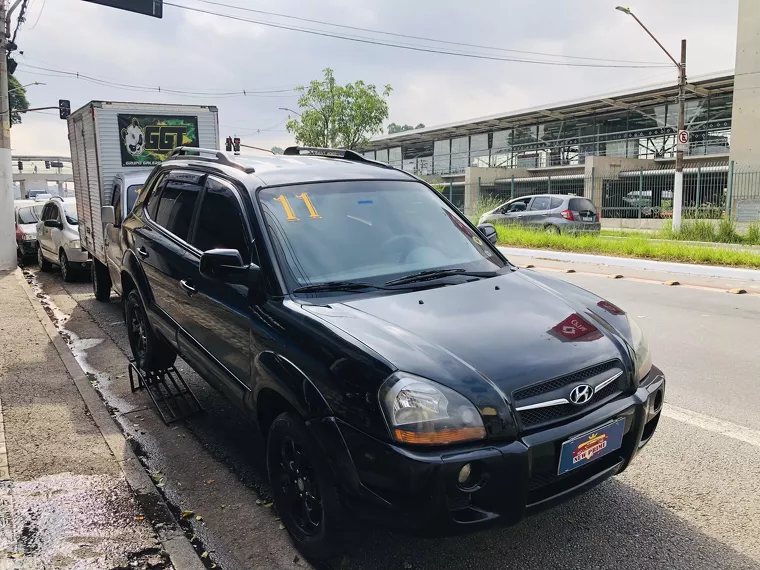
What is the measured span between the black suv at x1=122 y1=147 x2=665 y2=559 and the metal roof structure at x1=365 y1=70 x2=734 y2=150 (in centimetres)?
2973

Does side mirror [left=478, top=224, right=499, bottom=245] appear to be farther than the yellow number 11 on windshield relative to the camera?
Yes

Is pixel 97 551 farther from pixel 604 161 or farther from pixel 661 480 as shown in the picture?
pixel 604 161

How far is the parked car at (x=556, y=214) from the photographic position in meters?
18.1

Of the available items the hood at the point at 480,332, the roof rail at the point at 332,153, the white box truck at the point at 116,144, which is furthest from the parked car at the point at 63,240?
the hood at the point at 480,332

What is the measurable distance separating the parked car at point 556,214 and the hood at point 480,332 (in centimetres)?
1558

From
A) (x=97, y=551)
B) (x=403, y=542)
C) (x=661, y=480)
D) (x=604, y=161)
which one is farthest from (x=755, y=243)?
(x=604, y=161)

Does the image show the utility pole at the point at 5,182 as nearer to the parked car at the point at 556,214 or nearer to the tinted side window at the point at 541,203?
the parked car at the point at 556,214

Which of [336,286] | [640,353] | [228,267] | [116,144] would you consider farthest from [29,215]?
[640,353]

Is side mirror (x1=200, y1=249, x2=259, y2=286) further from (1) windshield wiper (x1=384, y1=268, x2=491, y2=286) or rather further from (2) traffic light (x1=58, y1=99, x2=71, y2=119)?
(2) traffic light (x1=58, y1=99, x2=71, y2=119)

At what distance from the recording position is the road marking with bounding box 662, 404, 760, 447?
13.2 ft

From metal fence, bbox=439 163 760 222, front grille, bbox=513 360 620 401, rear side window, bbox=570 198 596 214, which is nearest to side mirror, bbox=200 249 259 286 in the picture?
front grille, bbox=513 360 620 401

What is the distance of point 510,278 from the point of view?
3.51 m

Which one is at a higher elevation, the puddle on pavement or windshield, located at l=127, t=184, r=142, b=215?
windshield, located at l=127, t=184, r=142, b=215

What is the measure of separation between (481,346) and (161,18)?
477 inches
